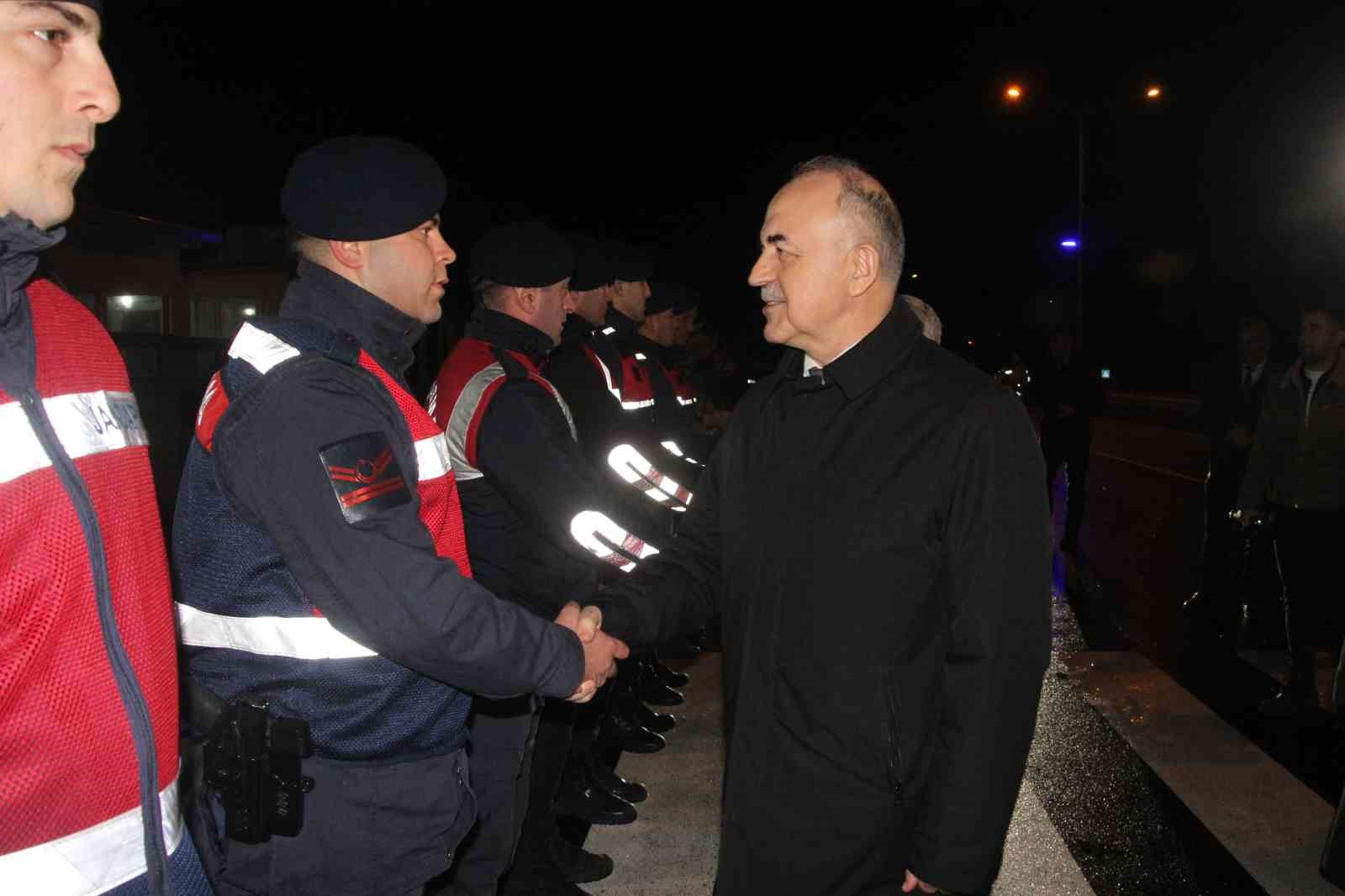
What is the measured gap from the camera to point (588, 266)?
19.3ft

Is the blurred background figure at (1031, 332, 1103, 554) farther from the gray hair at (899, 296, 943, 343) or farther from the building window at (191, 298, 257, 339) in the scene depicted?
the building window at (191, 298, 257, 339)

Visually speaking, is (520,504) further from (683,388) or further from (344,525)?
(683,388)

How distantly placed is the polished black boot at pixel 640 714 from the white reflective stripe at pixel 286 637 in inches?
140

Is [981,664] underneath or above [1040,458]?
underneath

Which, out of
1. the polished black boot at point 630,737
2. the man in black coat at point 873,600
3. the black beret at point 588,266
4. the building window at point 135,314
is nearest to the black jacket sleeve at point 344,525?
the man in black coat at point 873,600

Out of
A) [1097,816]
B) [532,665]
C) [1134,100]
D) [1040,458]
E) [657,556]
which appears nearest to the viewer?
[1040,458]

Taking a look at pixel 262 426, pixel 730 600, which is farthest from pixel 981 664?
pixel 262 426

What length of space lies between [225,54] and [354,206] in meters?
4.83

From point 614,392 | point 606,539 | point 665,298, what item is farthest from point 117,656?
point 665,298

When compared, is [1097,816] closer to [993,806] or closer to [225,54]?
[993,806]

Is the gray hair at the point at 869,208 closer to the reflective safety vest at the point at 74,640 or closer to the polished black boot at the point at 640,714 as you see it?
the reflective safety vest at the point at 74,640

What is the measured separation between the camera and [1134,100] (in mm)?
27016

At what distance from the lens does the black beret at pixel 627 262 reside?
20.1ft

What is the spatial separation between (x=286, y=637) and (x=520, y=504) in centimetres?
136
